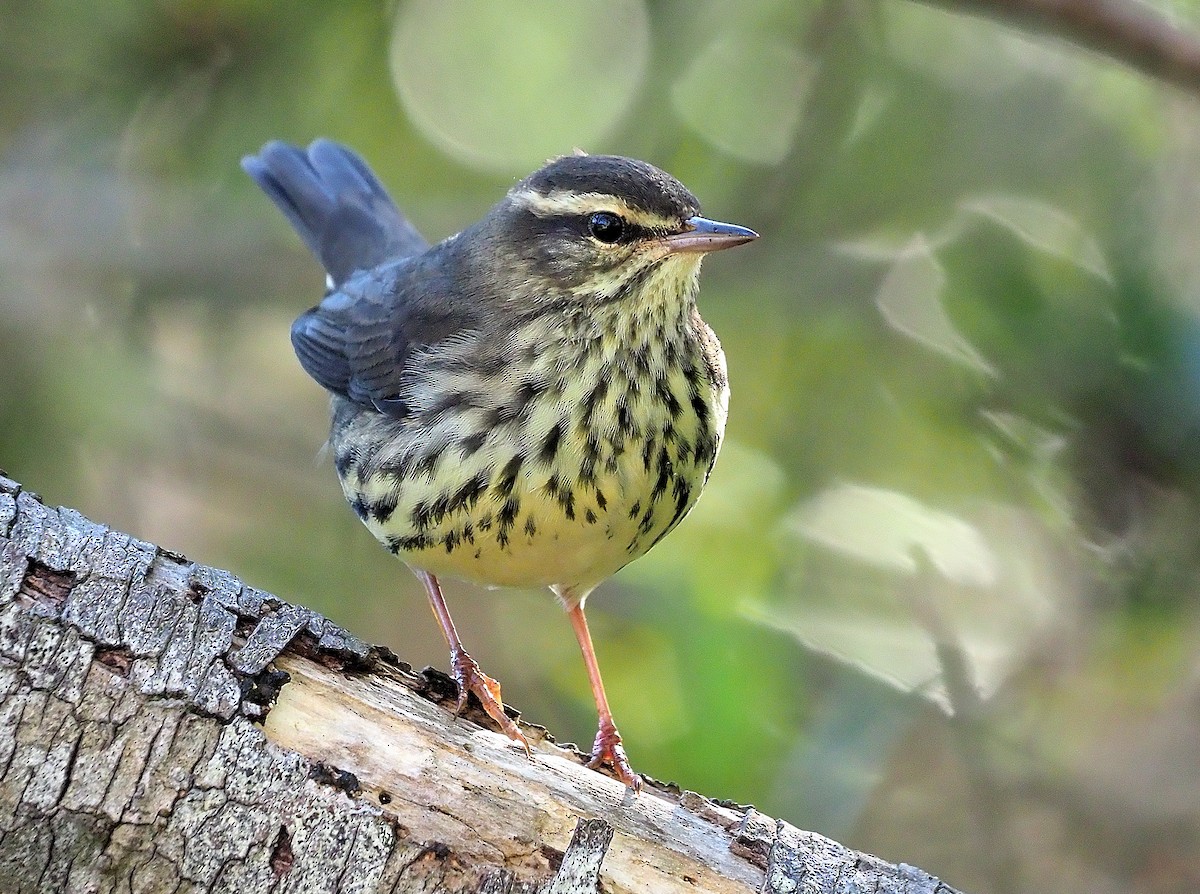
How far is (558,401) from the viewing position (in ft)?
13.8

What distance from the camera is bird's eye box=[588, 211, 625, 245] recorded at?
4324mm

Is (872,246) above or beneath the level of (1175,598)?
above

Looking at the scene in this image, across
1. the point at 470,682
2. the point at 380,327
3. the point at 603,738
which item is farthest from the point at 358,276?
the point at 603,738

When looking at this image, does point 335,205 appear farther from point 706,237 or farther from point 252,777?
point 252,777

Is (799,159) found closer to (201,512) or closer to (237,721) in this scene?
(201,512)

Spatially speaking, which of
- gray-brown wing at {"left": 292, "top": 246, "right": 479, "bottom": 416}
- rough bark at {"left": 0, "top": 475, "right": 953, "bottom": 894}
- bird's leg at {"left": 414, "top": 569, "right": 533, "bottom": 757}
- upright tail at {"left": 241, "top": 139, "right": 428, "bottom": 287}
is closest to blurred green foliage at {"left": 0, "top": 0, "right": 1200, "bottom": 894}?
upright tail at {"left": 241, "top": 139, "right": 428, "bottom": 287}

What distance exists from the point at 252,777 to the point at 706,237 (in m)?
2.06

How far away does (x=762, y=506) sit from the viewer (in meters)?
5.94

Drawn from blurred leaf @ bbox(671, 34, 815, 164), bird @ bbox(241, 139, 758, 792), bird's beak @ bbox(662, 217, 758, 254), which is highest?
blurred leaf @ bbox(671, 34, 815, 164)

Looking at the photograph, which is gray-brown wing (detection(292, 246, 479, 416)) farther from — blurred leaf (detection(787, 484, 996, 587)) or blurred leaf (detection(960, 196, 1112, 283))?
blurred leaf (detection(960, 196, 1112, 283))

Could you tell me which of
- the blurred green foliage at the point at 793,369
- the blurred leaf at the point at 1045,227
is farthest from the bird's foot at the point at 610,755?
the blurred leaf at the point at 1045,227

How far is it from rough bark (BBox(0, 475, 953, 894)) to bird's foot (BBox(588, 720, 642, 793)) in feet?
1.81

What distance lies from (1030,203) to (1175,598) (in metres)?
2.35

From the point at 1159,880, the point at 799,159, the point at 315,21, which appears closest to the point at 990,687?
the point at 1159,880
